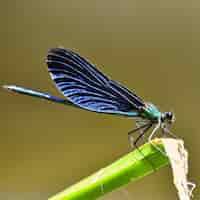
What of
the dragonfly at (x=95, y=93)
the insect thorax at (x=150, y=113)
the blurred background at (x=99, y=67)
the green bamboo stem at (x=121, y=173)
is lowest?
the green bamboo stem at (x=121, y=173)

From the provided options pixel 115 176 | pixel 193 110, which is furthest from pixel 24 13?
pixel 115 176

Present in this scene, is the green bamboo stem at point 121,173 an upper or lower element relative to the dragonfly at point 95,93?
lower

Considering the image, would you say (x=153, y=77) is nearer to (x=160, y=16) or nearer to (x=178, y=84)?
(x=178, y=84)

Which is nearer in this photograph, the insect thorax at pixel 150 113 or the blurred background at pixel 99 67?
the insect thorax at pixel 150 113

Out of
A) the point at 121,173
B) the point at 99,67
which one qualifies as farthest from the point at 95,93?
the point at 99,67

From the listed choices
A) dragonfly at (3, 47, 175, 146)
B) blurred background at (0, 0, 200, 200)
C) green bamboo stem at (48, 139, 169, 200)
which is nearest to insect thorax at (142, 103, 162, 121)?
dragonfly at (3, 47, 175, 146)

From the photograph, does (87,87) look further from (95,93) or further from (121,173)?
(121,173)

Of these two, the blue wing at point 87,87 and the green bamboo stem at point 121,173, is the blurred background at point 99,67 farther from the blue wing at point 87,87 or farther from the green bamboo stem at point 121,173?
the green bamboo stem at point 121,173

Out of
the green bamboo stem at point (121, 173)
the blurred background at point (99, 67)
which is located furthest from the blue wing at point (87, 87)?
the blurred background at point (99, 67)
